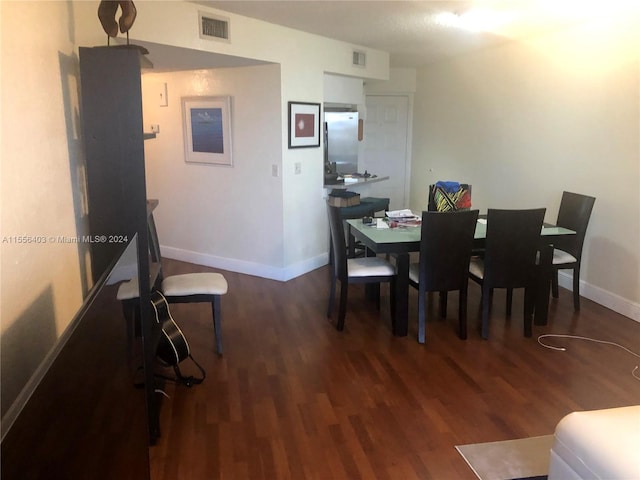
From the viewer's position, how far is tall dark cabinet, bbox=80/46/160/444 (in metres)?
2.28

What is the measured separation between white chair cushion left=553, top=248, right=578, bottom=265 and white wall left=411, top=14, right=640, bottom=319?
0.39 metres

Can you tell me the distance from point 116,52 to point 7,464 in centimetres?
201

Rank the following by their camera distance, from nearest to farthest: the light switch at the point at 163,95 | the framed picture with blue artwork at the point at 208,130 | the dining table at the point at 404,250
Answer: the dining table at the point at 404,250, the framed picture with blue artwork at the point at 208,130, the light switch at the point at 163,95

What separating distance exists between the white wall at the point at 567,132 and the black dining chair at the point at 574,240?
0.72 feet

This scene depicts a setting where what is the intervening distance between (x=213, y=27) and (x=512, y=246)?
2594mm

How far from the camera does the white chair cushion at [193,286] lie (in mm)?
2996

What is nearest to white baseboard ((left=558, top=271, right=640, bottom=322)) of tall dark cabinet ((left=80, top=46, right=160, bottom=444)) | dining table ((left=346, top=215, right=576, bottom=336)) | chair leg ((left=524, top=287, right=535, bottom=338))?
dining table ((left=346, top=215, right=576, bottom=336))

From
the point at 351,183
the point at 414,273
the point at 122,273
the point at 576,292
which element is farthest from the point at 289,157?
the point at 122,273

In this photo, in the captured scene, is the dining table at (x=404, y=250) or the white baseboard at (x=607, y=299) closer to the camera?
the dining table at (x=404, y=250)

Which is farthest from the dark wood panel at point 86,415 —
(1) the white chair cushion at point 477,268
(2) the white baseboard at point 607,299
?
(2) the white baseboard at point 607,299

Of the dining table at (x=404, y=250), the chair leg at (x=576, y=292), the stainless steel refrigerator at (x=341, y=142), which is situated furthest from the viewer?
the stainless steel refrigerator at (x=341, y=142)

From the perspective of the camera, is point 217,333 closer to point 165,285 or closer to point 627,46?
point 165,285

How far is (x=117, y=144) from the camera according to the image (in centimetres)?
233

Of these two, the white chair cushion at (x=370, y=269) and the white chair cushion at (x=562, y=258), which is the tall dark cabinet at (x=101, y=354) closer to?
the white chair cushion at (x=370, y=269)
